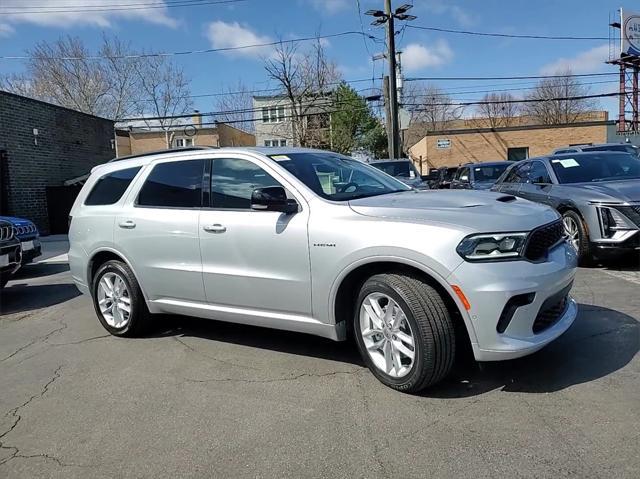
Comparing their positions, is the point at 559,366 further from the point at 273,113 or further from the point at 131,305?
the point at 273,113

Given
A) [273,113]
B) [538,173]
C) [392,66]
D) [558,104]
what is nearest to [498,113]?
[558,104]

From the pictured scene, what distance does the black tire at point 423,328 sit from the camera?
3361 millimetres

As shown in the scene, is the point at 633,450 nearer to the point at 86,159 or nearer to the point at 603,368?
the point at 603,368

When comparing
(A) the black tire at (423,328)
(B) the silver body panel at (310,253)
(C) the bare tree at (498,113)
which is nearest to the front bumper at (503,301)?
(B) the silver body panel at (310,253)

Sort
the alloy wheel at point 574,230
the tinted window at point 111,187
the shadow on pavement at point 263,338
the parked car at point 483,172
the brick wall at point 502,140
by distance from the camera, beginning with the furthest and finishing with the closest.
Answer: the brick wall at point 502,140
the parked car at point 483,172
the alloy wheel at point 574,230
the tinted window at point 111,187
the shadow on pavement at point 263,338

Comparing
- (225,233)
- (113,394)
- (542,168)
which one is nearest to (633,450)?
(225,233)

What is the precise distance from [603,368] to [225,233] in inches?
120

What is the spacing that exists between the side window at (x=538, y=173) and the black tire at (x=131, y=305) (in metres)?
6.23

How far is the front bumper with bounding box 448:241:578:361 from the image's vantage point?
10.6ft

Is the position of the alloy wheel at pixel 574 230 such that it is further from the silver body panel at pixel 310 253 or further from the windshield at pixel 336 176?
the silver body panel at pixel 310 253

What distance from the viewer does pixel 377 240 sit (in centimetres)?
355

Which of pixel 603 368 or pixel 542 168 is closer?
pixel 603 368

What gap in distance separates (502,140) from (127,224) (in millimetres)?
32471

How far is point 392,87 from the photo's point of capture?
21.6 meters
